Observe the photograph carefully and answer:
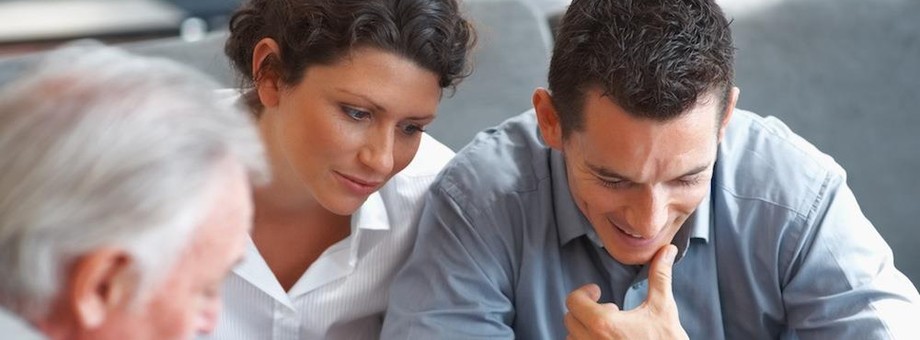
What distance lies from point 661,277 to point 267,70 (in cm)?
55

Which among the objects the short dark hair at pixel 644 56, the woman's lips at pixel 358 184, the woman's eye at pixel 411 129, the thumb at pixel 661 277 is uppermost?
the short dark hair at pixel 644 56

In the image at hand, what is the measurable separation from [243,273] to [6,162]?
89cm

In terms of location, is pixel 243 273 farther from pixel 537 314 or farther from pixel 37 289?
pixel 37 289

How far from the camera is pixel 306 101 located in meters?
1.61

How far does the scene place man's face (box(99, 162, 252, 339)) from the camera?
0.87m

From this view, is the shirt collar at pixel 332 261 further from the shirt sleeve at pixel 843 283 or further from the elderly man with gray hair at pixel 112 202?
the elderly man with gray hair at pixel 112 202

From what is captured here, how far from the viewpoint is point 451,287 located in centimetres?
167

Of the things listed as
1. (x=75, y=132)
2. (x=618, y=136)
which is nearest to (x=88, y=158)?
(x=75, y=132)

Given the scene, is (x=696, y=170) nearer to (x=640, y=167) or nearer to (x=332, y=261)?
(x=640, y=167)

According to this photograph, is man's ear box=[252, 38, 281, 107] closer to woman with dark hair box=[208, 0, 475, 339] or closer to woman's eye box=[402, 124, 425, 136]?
woman with dark hair box=[208, 0, 475, 339]

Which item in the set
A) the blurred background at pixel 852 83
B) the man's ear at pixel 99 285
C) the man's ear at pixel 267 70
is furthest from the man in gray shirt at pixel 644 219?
the man's ear at pixel 99 285

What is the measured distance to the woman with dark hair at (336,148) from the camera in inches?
62.6

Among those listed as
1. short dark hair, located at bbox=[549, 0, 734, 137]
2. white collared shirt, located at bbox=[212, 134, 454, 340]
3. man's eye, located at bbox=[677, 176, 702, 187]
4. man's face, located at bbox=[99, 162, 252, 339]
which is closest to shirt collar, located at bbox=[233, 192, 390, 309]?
white collared shirt, located at bbox=[212, 134, 454, 340]

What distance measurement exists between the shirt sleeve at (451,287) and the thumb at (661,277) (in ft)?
0.63
